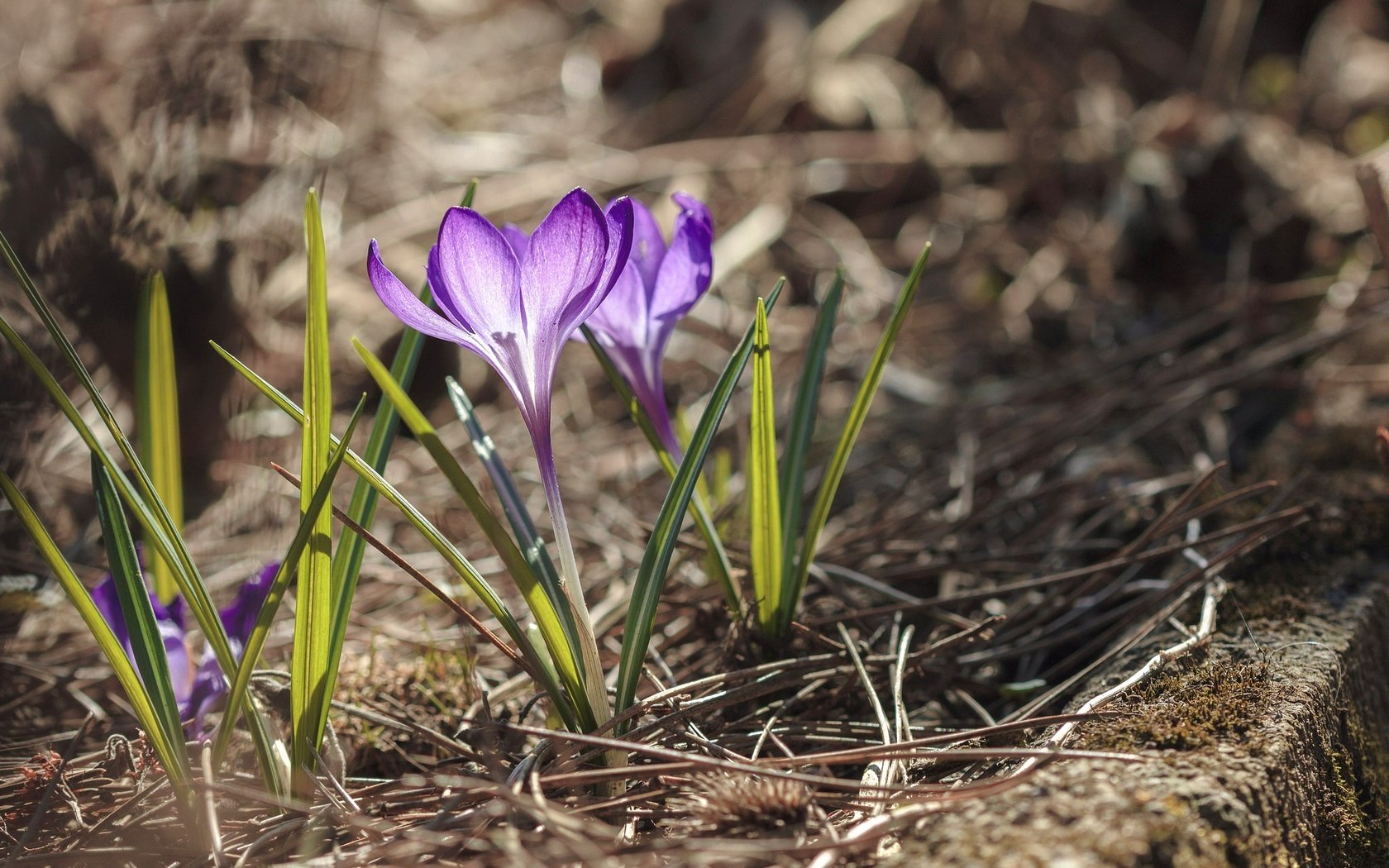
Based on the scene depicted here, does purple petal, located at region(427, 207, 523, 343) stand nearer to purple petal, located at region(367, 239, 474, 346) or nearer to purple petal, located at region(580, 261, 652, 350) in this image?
purple petal, located at region(367, 239, 474, 346)

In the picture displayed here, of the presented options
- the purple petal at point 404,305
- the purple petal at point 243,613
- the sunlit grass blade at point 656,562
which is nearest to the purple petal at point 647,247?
the sunlit grass blade at point 656,562

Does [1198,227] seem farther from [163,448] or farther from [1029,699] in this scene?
[163,448]

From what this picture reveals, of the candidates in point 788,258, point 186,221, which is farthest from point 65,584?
point 788,258

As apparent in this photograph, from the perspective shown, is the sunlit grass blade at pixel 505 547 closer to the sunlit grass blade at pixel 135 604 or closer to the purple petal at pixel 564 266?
the purple petal at pixel 564 266

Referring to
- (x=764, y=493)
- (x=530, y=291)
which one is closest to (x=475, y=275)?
(x=530, y=291)

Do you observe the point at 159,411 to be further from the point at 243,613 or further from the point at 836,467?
the point at 836,467

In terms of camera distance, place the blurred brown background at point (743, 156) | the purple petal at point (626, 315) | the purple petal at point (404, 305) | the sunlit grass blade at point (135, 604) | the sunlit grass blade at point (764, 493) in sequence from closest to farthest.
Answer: the purple petal at point (404, 305)
the sunlit grass blade at point (135, 604)
the sunlit grass blade at point (764, 493)
the purple petal at point (626, 315)
the blurred brown background at point (743, 156)

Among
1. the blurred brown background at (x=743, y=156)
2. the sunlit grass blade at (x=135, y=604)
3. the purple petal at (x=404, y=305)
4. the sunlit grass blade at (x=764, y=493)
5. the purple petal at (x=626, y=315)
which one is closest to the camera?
the purple petal at (x=404, y=305)
